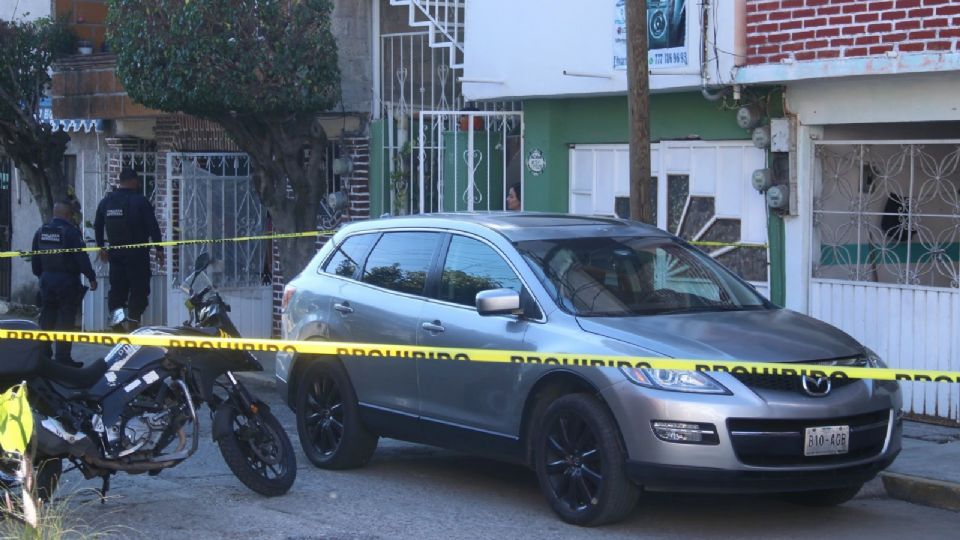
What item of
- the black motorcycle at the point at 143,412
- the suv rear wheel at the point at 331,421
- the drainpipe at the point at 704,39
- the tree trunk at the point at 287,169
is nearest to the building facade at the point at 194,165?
the tree trunk at the point at 287,169

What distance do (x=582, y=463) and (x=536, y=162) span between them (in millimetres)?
6891

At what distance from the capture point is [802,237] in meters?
11.2

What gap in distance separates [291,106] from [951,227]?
6.40m

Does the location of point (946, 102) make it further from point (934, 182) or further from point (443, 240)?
point (443, 240)

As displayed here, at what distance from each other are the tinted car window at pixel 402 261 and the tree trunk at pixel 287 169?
214 inches

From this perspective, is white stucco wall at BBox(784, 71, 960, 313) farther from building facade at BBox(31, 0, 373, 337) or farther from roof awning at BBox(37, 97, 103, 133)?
roof awning at BBox(37, 97, 103, 133)

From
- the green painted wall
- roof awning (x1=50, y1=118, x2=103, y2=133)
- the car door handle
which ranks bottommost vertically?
the car door handle

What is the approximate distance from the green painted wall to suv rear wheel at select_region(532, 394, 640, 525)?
544 cm

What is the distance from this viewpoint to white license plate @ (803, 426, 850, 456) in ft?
22.4

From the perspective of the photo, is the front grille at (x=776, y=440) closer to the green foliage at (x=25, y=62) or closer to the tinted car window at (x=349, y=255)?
the tinted car window at (x=349, y=255)

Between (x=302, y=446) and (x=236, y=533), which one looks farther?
(x=302, y=446)

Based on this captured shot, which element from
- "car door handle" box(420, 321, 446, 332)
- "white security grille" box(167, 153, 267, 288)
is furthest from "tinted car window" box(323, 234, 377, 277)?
"white security grille" box(167, 153, 267, 288)

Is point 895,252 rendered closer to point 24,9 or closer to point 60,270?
point 60,270

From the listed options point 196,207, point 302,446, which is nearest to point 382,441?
point 302,446
